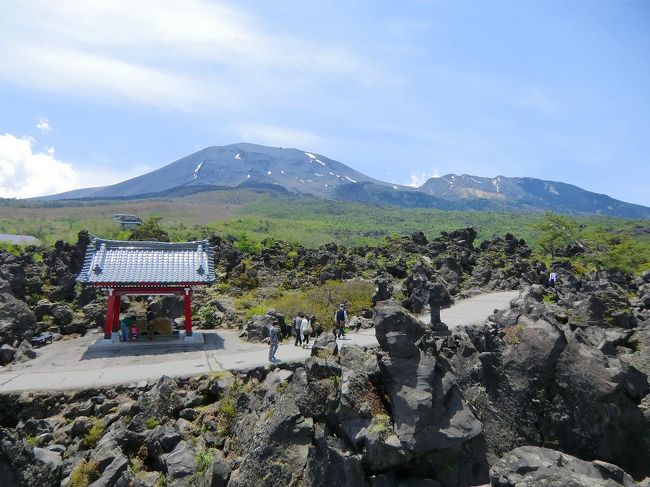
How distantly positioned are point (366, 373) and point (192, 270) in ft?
48.7

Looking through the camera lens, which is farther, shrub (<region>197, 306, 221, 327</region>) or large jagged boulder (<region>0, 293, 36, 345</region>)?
shrub (<region>197, 306, 221, 327</region>)

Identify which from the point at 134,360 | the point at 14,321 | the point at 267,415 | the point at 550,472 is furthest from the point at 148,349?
the point at 550,472

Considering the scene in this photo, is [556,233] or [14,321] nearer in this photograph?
[14,321]

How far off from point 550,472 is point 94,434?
12302 mm

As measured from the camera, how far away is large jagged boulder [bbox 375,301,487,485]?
8.60 m

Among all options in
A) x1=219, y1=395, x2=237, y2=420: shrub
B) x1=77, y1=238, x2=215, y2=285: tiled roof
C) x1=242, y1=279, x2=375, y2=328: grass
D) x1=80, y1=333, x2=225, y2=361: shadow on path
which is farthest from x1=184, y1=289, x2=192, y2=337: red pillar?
x1=219, y1=395, x2=237, y2=420: shrub

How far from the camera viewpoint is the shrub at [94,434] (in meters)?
13.3

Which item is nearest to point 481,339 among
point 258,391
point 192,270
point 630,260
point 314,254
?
point 258,391

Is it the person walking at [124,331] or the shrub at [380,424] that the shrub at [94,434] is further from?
the shrub at [380,424]

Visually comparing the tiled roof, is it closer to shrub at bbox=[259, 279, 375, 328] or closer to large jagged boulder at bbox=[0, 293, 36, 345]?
large jagged boulder at bbox=[0, 293, 36, 345]

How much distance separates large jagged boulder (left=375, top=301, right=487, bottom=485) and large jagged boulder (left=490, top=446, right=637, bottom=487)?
1.24 metres

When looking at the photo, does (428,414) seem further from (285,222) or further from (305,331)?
(285,222)

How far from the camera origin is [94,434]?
13445 millimetres

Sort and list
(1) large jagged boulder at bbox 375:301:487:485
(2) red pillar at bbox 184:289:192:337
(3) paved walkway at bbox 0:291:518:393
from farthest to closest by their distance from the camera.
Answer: (2) red pillar at bbox 184:289:192:337, (3) paved walkway at bbox 0:291:518:393, (1) large jagged boulder at bbox 375:301:487:485
